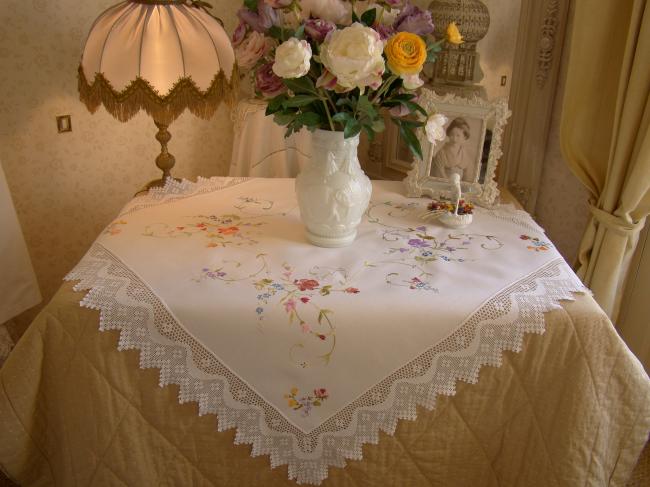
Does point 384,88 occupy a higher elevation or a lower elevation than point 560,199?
higher

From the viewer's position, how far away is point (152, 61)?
1520 mm

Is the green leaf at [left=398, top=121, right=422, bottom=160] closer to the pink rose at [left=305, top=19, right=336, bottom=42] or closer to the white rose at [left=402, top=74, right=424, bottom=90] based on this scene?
the white rose at [left=402, top=74, right=424, bottom=90]

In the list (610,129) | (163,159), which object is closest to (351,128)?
(163,159)

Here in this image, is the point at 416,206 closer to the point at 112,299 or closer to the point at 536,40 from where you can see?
the point at 536,40

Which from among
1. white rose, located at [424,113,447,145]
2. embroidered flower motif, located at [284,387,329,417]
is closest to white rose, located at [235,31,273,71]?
white rose, located at [424,113,447,145]

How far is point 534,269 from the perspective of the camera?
1241 mm

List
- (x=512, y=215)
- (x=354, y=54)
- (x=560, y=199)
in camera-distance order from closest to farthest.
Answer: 1. (x=354, y=54)
2. (x=512, y=215)
3. (x=560, y=199)

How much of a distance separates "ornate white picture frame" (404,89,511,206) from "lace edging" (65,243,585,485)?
1.69 feet

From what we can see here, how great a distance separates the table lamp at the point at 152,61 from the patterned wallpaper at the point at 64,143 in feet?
1.28

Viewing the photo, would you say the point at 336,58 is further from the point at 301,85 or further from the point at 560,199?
the point at 560,199

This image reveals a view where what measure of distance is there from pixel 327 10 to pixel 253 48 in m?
0.17

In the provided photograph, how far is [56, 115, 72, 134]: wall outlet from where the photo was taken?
1945mm

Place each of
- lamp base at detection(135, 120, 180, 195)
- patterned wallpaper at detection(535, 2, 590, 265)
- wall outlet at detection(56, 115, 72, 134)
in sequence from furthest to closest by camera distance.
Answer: wall outlet at detection(56, 115, 72, 134) < patterned wallpaper at detection(535, 2, 590, 265) < lamp base at detection(135, 120, 180, 195)

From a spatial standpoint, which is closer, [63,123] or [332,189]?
[332,189]
